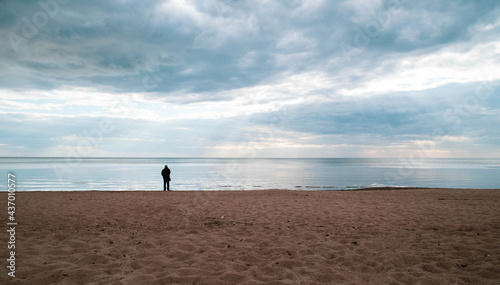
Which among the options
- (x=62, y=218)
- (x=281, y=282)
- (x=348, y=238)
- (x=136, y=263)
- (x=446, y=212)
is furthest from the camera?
(x=446, y=212)

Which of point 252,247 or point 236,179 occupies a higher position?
point 252,247

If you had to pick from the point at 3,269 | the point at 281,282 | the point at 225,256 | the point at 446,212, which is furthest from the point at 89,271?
the point at 446,212

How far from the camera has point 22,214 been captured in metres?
9.54

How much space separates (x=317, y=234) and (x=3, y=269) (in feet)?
22.3

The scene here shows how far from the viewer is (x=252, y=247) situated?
6352mm

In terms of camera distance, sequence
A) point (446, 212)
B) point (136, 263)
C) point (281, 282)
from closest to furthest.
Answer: point (281, 282), point (136, 263), point (446, 212)

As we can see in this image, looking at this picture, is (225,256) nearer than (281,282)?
No

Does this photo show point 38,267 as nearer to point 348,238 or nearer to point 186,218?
point 186,218

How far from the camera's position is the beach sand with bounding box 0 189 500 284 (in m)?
4.79

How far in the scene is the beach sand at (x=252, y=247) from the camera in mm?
4793

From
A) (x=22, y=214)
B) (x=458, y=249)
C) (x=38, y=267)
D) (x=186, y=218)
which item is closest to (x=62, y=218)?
(x=22, y=214)

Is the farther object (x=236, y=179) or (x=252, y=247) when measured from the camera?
(x=236, y=179)

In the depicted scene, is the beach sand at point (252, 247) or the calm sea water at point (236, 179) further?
the calm sea water at point (236, 179)

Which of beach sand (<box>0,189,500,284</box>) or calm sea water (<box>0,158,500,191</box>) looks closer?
beach sand (<box>0,189,500,284</box>)
